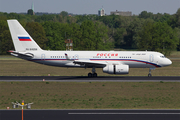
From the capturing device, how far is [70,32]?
401ft

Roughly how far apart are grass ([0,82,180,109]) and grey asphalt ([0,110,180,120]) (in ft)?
6.51

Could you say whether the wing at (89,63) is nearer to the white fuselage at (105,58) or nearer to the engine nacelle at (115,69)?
the white fuselage at (105,58)

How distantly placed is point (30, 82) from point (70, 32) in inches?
3380

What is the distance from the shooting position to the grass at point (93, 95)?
25.2 metres

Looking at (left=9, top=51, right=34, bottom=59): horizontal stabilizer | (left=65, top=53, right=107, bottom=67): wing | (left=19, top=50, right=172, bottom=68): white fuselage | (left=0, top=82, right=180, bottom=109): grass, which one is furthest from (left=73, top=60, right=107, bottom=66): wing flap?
(left=9, top=51, right=34, bottom=59): horizontal stabilizer

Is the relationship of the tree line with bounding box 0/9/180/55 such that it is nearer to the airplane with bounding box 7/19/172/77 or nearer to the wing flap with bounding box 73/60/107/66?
the airplane with bounding box 7/19/172/77

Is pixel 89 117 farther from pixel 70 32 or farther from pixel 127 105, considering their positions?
pixel 70 32

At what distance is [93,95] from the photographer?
29.8 metres

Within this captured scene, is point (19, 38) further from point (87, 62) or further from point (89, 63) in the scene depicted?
point (89, 63)

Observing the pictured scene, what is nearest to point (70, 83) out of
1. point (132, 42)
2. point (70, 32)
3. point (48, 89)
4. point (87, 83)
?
point (87, 83)

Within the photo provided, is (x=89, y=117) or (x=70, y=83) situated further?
(x=70, y=83)

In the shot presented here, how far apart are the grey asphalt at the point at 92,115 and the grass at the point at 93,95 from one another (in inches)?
78.1

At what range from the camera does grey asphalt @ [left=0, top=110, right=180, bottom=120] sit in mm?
20203

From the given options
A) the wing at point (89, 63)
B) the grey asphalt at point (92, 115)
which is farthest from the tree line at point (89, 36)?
the grey asphalt at point (92, 115)
